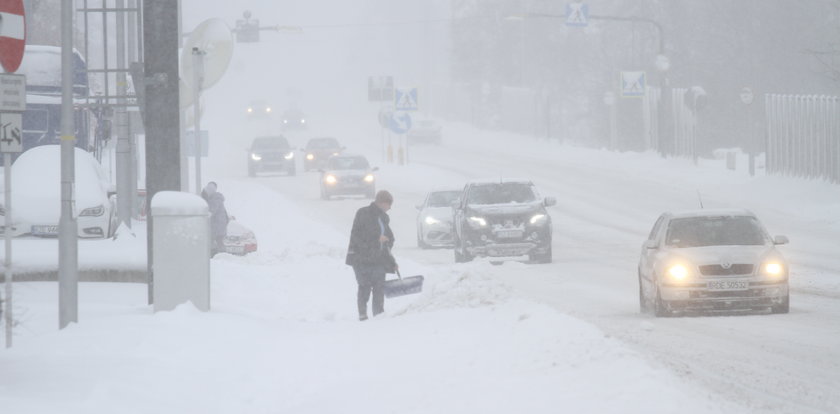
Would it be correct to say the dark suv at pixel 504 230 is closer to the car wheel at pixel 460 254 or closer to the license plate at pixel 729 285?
the car wheel at pixel 460 254

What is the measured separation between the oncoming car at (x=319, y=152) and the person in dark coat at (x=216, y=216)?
36.6m

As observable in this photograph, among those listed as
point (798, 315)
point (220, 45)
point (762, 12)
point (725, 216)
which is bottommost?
point (798, 315)

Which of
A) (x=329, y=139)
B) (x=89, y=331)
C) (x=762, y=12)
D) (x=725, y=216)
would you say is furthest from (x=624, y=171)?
(x=89, y=331)

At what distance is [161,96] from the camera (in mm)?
14977

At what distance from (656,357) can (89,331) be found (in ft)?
16.4

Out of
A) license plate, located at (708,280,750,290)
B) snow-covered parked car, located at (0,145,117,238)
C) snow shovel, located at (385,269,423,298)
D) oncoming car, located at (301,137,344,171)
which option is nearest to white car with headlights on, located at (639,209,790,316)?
license plate, located at (708,280,750,290)

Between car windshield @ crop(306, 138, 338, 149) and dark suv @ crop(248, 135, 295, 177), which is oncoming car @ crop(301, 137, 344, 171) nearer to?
car windshield @ crop(306, 138, 338, 149)

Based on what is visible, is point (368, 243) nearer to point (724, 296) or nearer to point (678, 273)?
point (678, 273)

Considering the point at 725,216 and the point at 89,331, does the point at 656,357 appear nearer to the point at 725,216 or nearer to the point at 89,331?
the point at 89,331

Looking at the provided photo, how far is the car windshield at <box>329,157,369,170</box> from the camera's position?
1860 inches

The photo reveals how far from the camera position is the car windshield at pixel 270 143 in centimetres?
6041

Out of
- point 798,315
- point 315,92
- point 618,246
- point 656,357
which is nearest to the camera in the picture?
point 656,357

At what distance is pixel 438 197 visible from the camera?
31.9 m

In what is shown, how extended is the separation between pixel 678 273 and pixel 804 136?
3027cm
